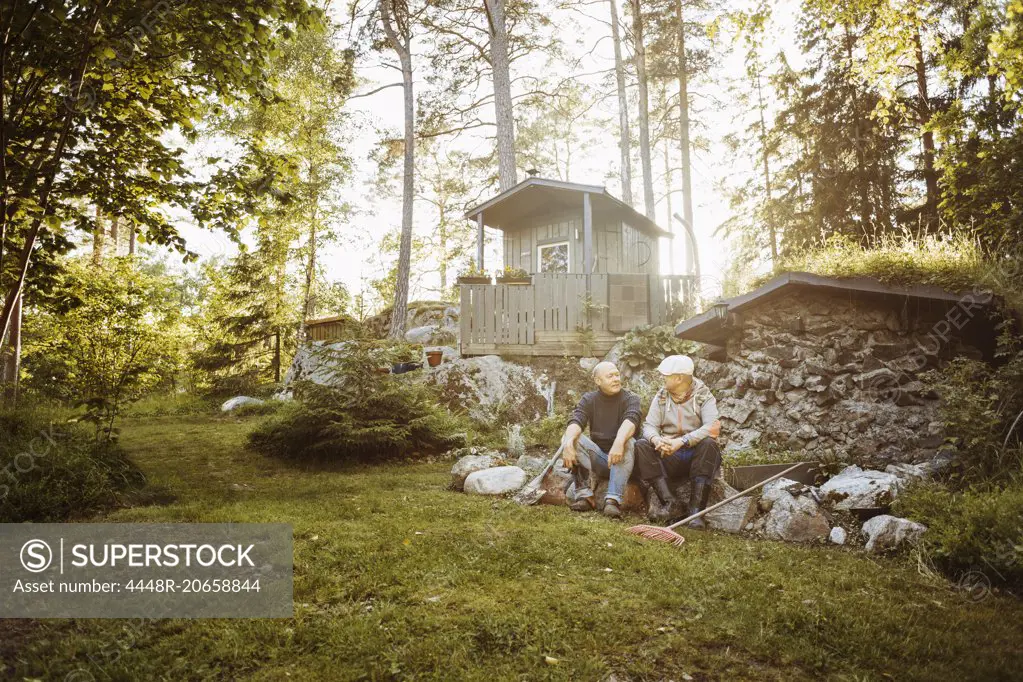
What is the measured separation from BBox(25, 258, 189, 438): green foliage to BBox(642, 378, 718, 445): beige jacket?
5903mm

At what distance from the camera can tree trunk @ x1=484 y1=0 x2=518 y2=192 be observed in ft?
51.7

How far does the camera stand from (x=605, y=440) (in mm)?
5938

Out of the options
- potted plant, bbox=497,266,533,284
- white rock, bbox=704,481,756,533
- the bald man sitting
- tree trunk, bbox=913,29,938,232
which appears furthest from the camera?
potted plant, bbox=497,266,533,284

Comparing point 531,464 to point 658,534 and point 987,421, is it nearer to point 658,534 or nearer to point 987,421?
point 658,534

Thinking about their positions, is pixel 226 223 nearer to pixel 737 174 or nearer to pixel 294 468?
pixel 294 468

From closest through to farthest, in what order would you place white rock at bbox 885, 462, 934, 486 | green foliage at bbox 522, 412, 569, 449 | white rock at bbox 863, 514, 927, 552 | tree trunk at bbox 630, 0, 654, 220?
white rock at bbox 863, 514, 927, 552 < white rock at bbox 885, 462, 934, 486 < green foliage at bbox 522, 412, 569, 449 < tree trunk at bbox 630, 0, 654, 220

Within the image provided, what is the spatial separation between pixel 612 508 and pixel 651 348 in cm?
560

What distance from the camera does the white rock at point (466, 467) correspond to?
672 centimetres

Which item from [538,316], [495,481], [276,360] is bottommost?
[495,481]

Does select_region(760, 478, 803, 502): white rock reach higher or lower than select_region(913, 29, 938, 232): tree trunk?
lower

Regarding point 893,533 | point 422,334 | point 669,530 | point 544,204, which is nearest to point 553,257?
point 544,204

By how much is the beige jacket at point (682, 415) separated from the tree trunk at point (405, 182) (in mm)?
11244

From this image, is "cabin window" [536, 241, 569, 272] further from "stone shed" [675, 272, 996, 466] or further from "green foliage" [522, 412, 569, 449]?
"stone shed" [675, 272, 996, 466]

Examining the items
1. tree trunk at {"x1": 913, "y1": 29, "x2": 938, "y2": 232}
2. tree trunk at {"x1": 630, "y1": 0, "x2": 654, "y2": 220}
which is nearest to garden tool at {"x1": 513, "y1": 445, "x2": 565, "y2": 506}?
tree trunk at {"x1": 913, "y1": 29, "x2": 938, "y2": 232}
